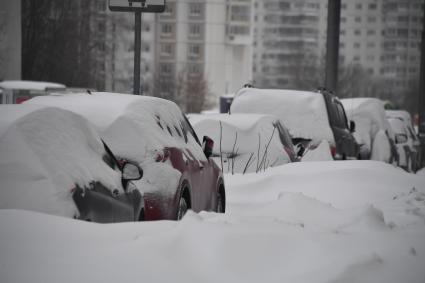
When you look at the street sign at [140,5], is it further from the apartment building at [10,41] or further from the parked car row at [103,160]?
the apartment building at [10,41]

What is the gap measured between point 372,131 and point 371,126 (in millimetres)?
173

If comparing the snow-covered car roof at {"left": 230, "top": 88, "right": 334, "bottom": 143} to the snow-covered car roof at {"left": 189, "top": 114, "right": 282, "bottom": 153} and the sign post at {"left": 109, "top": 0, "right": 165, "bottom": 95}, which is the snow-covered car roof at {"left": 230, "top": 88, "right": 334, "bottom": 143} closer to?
the snow-covered car roof at {"left": 189, "top": 114, "right": 282, "bottom": 153}

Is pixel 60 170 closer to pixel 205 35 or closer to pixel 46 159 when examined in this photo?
pixel 46 159

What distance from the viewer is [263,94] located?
17594mm

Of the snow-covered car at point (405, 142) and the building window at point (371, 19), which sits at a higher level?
the building window at point (371, 19)

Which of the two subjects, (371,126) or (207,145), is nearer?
(207,145)

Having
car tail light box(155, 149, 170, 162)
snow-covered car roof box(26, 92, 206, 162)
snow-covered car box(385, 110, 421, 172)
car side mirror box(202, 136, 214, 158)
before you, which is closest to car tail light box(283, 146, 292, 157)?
car side mirror box(202, 136, 214, 158)

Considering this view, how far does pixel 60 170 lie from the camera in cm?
617

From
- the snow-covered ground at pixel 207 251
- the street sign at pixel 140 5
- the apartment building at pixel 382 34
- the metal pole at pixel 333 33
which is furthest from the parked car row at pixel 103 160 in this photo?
the apartment building at pixel 382 34

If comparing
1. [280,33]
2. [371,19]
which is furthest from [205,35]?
[371,19]

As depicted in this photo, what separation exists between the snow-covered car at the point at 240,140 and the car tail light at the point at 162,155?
18.4ft

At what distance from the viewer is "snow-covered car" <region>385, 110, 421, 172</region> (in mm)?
25609

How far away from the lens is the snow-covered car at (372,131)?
76.0 feet

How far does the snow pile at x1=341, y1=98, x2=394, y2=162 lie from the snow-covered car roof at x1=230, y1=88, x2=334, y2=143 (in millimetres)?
5913
